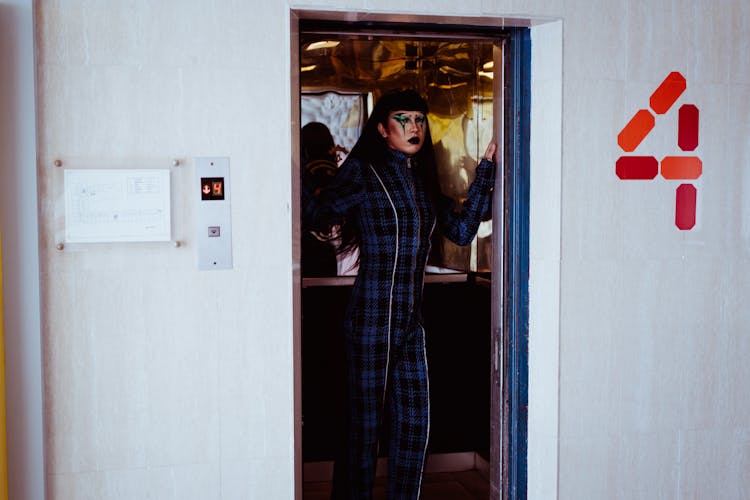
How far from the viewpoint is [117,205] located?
7.20 feet

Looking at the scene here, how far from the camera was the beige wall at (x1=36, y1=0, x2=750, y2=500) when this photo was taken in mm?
2195

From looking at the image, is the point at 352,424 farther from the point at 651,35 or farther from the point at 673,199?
the point at 651,35

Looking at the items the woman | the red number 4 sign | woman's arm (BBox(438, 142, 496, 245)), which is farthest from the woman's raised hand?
the red number 4 sign

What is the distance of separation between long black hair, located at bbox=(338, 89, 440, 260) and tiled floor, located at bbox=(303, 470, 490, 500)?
3.60 feet

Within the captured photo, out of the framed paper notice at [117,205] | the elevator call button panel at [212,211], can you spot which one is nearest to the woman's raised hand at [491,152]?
the elevator call button panel at [212,211]

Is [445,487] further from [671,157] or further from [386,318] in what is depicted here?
[671,157]

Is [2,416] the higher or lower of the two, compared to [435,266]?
lower

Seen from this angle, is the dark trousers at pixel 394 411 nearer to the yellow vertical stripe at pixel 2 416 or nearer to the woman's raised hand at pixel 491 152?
the woman's raised hand at pixel 491 152

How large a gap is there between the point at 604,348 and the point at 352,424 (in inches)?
39.8

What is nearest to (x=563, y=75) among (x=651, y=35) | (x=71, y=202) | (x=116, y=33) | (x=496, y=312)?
(x=651, y=35)

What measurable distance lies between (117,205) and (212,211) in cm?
26

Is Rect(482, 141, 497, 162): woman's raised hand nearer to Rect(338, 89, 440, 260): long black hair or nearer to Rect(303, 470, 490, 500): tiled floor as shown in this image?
Rect(338, 89, 440, 260): long black hair

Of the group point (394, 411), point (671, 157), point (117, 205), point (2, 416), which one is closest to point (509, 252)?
point (671, 157)

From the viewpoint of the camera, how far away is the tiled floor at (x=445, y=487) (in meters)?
3.27
